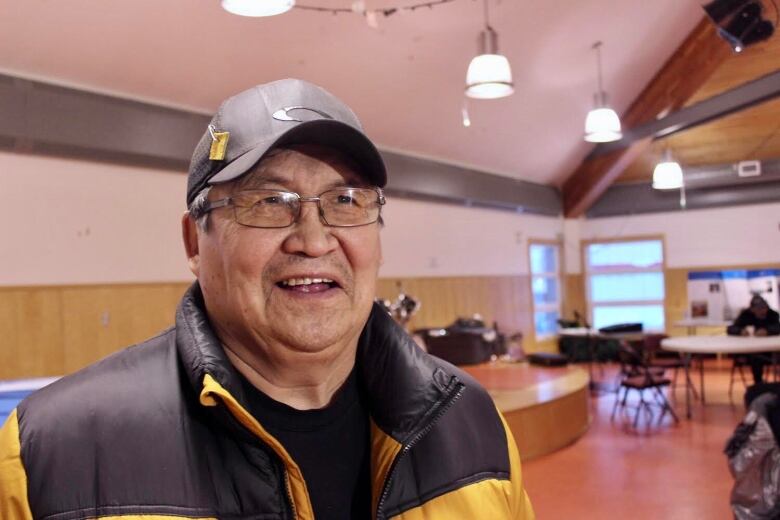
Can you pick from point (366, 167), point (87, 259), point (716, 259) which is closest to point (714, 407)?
point (716, 259)

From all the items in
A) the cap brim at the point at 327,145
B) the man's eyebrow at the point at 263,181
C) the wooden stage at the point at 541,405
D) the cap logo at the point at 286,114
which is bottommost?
the wooden stage at the point at 541,405

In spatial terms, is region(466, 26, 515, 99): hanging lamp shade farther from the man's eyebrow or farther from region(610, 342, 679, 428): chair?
the man's eyebrow

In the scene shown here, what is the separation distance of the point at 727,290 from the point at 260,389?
43.6ft

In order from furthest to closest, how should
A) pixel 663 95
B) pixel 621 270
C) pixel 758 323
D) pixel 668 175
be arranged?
pixel 621 270
pixel 663 95
pixel 668 175
pixel 758 323

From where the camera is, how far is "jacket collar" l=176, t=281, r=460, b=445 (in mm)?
1187

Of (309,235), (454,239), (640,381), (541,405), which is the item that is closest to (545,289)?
(454,239)

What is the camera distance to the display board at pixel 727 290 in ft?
40.8

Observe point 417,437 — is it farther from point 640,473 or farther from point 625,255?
point 625,255

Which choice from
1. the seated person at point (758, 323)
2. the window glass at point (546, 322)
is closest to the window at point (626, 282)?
the window glass at point (546, 322)

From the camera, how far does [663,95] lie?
977 centimetres

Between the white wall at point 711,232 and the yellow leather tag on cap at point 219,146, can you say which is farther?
the white wall at point 711,232

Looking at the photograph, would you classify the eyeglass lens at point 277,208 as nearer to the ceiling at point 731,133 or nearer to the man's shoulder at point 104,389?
the man's shoulder at point 104,389

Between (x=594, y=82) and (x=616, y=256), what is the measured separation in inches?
235

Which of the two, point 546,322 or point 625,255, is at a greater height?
point 625,255
